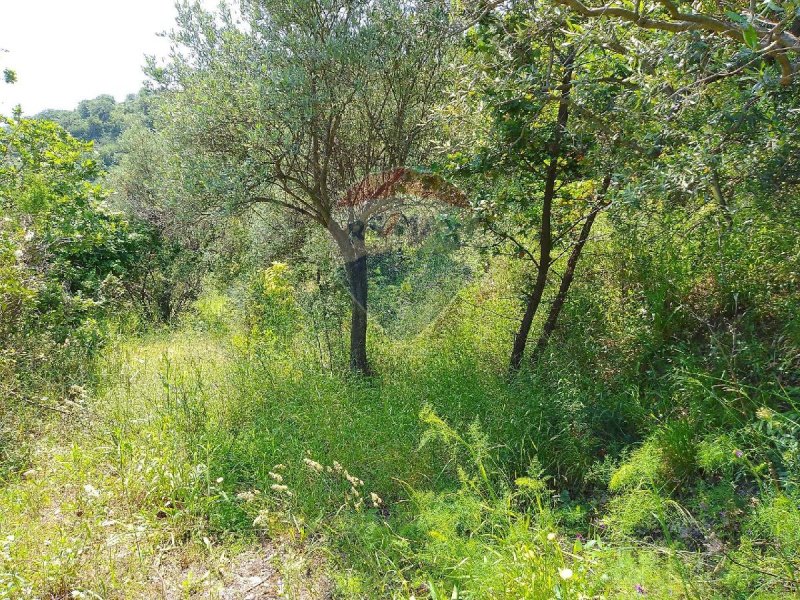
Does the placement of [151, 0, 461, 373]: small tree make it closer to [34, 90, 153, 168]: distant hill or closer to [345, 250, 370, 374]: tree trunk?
[345, 250, 370, 374]: tree trunk

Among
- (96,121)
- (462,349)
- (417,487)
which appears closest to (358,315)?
(462,349)

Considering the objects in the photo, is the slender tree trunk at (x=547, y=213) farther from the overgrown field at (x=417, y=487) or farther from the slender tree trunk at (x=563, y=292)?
the overgrown field at (x=417, y=487)

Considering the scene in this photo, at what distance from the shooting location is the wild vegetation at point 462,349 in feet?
8.54

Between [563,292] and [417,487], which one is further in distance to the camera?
[563,292]

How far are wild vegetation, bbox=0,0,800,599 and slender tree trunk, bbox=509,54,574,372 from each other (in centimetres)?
3

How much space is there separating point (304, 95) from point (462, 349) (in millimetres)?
2961

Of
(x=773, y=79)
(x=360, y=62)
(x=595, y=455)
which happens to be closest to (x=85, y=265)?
(x=360, y=62)

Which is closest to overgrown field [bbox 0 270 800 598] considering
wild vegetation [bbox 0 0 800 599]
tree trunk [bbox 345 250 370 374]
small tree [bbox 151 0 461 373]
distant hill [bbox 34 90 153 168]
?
wild vegetation [bbox 0 0 800 599]

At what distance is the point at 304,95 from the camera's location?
442 centimetres

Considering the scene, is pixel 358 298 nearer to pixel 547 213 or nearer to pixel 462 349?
pixel 462 349

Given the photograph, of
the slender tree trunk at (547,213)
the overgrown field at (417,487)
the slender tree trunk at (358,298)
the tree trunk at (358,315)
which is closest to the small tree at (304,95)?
the slender tree trunk at (358,298)

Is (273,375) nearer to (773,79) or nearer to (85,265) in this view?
(773,79)

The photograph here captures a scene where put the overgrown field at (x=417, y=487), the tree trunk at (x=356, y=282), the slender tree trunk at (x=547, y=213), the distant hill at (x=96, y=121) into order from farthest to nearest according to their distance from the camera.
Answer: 1. the distant hill at (x=96, y=121)
2. the tree trunk at (x=356, y=282)
3. the slender tree trunk at (x=547, y=213)
4. the overgrown field at (x=417, y=487)

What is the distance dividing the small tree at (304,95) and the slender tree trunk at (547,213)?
1.29 m
